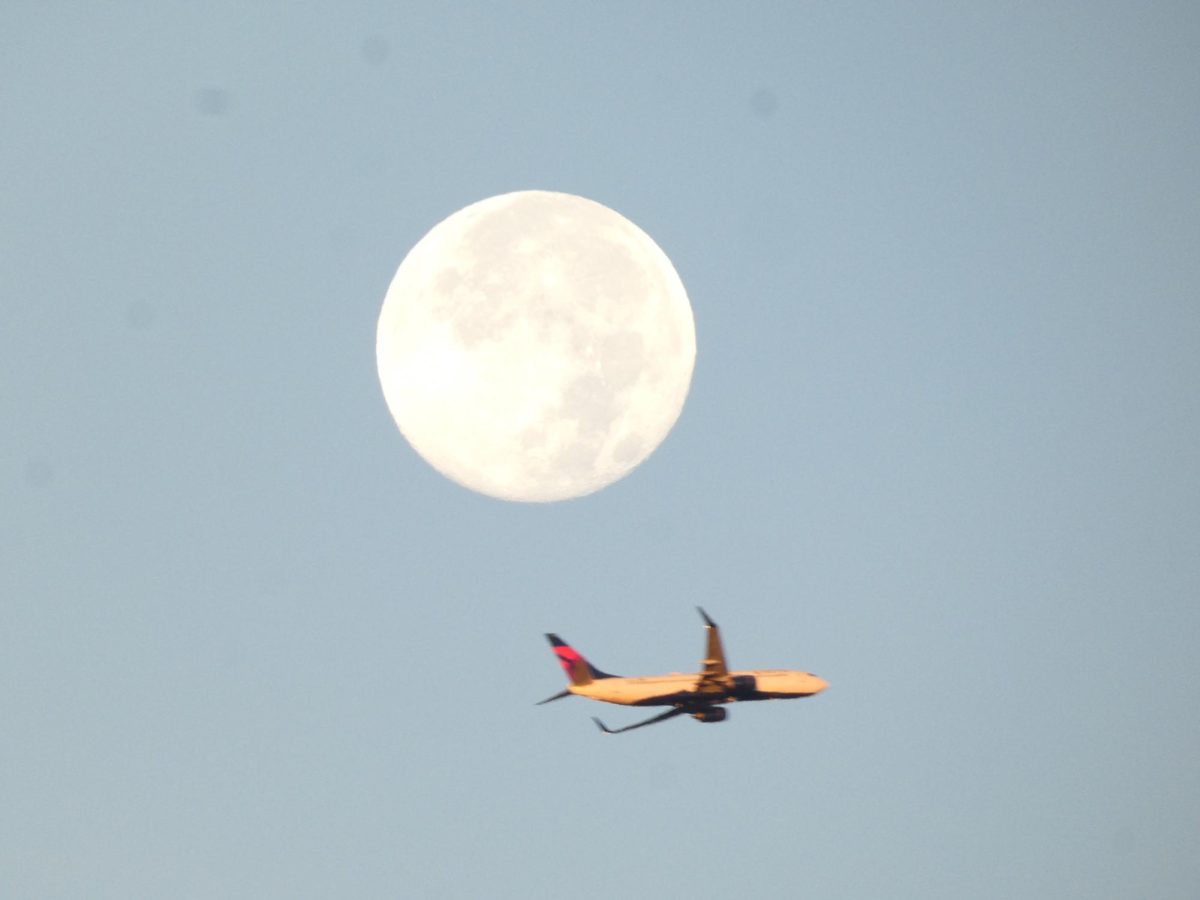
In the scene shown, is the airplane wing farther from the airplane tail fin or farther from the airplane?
the airplane tail fin

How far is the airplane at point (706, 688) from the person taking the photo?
9444 centimetres

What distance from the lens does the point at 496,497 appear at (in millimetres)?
81812

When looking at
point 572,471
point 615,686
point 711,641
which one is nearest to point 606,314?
point 572,471

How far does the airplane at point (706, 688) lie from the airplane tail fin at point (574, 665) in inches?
76.5

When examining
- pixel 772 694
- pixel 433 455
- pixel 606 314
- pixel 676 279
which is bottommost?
pixel 772 694

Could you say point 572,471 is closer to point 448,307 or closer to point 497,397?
point 497,397

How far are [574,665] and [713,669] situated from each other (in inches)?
779

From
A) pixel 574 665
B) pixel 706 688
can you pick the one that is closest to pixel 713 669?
pixel 706 688

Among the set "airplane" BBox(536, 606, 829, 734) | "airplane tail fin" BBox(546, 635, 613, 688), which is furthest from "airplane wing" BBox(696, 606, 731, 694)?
"airplane tail fin" BBox(546, 635, 613, 688)

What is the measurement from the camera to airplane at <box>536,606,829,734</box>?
9444 cm

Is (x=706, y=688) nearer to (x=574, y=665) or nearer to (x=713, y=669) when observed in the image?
(x=713, y=669)

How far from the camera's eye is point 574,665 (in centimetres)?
11044

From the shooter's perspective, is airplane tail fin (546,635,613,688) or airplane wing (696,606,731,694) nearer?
airplane wing (696,606,731,694)

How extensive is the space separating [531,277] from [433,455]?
13127mm
